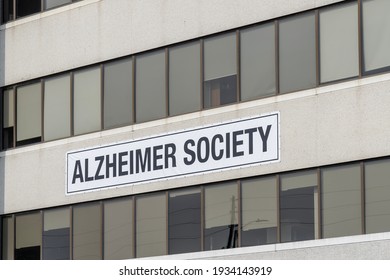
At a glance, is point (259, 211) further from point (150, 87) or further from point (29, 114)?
point (29, 114)

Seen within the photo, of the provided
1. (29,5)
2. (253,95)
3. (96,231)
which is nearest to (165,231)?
(96,231)

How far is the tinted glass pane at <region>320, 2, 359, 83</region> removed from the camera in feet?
77.9

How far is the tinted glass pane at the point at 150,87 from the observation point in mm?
27500

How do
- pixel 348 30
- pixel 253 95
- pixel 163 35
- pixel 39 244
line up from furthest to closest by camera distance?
pixel 39 244 → pixel 163 35 → pixel 253 95 → pixel 348 30

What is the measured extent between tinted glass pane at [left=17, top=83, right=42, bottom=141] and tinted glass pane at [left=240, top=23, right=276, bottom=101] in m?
7.22

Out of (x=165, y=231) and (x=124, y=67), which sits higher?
(x=124, y=67)

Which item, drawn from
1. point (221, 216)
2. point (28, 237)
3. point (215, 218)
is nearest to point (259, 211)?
point (221, 216)

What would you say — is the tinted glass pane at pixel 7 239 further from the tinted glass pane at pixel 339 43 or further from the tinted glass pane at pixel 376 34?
the tinted glass pane at pixel 376 34

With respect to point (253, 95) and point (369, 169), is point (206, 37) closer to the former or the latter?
point (253, 95)

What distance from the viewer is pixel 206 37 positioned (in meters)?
26.6

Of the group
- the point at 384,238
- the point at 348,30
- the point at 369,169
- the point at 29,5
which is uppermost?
the point at 29,5

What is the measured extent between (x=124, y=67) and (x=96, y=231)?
14.4ft

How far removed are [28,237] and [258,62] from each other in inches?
346

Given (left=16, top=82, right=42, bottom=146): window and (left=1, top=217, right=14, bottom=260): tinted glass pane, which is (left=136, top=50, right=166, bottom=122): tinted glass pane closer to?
(left=16, top=82, right=42, bottom=146): window
